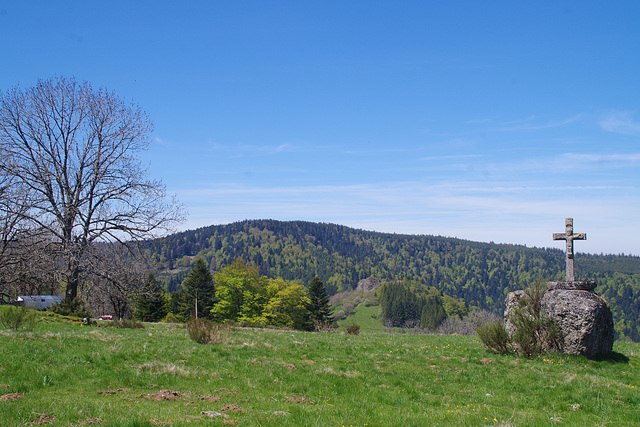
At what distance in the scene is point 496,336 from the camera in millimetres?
14891

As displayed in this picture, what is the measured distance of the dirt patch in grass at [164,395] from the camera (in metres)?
7.43

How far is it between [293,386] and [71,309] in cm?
2053

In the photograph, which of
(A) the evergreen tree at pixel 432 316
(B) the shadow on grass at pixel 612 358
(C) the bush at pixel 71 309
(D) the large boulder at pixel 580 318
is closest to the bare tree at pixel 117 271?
(C) the bush at pixel 71 309

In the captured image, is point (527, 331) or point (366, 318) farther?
point (366, 318)

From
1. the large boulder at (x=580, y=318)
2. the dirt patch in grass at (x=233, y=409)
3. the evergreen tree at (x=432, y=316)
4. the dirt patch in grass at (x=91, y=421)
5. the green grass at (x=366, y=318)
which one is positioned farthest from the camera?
the green grass at (x=366, y=318)

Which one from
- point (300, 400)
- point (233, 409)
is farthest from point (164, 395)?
point (300, 400)

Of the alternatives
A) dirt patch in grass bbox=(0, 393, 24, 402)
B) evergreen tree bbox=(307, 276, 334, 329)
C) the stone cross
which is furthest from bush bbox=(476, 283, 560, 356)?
evergreen tree bbox=(307, 276, 334, 329)

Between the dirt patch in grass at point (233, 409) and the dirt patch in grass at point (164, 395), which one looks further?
the dirt patch in grass at point (164, 395)

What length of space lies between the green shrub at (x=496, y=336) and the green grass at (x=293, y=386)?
0.81 m

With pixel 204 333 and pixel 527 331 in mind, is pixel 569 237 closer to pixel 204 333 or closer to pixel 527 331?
pixel 527 331

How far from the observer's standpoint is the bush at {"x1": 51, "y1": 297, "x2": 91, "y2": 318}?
77.1 ft

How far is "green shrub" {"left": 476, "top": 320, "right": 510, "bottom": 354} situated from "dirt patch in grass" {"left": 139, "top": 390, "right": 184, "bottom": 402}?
11722 millimetres

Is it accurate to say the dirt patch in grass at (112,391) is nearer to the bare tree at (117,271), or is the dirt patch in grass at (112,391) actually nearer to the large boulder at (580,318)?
the large boulder at (580,318)

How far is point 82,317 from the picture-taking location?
76.4 feet
